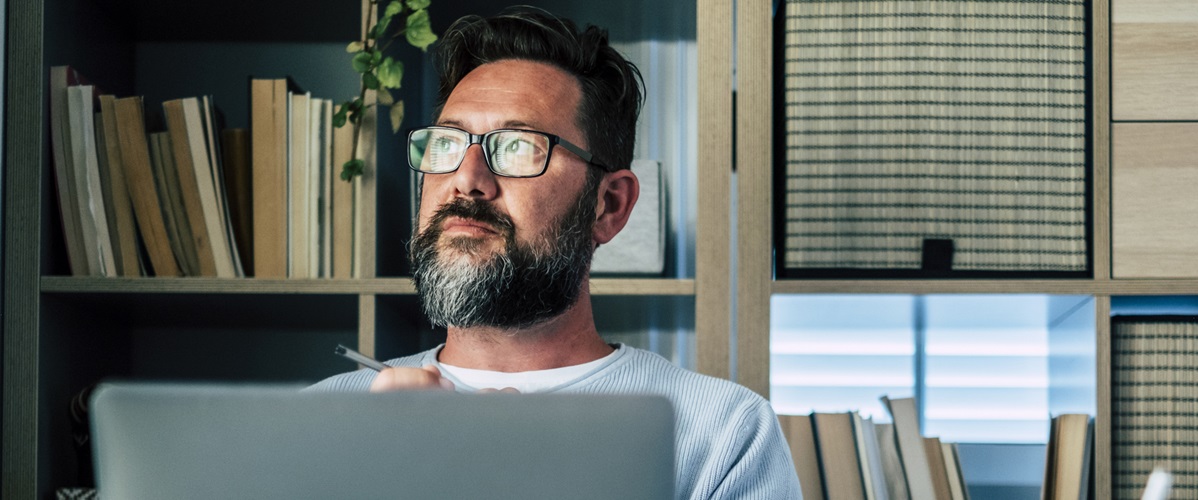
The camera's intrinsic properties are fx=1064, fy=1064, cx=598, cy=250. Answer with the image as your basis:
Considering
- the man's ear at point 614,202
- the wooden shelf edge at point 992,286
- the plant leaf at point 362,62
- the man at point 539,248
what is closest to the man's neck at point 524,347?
the man at point 539,248

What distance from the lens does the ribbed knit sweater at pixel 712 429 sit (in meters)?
1.28

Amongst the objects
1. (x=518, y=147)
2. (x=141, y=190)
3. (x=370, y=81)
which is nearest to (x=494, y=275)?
(x=518, y=147)

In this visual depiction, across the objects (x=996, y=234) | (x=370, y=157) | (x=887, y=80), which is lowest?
(x=996, y=234)

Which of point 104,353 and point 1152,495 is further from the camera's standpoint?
point 104,353

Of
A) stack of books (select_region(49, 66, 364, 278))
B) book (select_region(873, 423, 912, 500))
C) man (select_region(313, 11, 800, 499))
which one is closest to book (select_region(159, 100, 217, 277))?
stack of books (select_region(49, 66, 364, 278))

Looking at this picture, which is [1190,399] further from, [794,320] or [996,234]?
[794,320]

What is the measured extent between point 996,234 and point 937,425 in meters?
0.58

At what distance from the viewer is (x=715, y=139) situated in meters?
1.56

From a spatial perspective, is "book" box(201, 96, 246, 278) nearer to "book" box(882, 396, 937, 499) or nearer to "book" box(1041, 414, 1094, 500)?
"book" box(882, 396, 937, 499)

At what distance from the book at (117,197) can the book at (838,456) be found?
105 cm

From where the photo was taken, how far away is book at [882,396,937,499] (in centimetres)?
156

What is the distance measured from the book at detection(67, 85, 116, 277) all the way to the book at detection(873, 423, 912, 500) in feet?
3.88

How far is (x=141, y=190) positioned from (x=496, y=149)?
2.01ft

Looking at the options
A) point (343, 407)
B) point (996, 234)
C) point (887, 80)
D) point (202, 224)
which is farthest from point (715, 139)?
point (343, 407)
